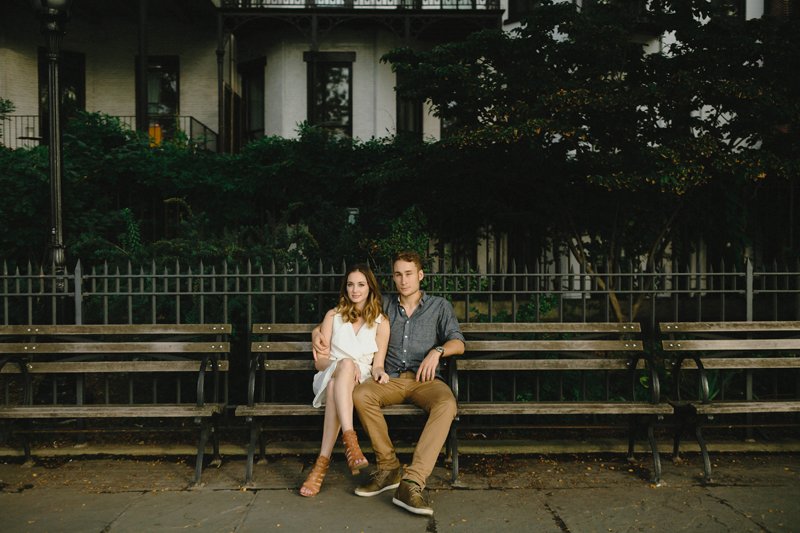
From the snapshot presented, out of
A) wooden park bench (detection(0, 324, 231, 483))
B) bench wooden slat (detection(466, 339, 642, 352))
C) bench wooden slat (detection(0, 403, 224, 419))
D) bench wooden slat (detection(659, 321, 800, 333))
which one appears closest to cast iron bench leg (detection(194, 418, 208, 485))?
wooden park bench (detection(0, 324, 231, 483))

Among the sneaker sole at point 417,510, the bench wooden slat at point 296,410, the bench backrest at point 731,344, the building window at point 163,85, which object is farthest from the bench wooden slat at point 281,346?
the building window at point 163,85

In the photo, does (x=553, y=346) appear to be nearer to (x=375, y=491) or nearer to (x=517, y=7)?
(x=375, y=491)

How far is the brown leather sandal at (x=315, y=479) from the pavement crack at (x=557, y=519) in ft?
4.79

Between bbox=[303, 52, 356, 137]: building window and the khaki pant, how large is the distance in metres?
12.7

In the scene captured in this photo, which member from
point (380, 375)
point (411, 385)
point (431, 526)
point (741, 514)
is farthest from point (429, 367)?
point (741, 514)

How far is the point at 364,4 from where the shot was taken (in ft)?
A: 54.7

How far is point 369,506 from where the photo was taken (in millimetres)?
4344

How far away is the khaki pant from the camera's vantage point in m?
4.36

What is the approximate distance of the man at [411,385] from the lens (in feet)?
14.3

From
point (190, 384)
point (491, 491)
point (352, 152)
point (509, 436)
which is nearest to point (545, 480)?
point (491, 491)

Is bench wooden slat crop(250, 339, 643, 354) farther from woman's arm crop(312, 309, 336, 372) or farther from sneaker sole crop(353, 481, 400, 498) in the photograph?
sneaker sole crop(353, 481, 400, 498)

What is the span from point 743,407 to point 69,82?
1698 cm

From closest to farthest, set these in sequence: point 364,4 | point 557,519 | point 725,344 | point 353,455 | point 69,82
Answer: point 557,519
point 353,455
point 725,344
point 364,4
point 69,82

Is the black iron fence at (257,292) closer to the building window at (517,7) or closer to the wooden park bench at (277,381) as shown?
the wooden park bench at (277,381)
